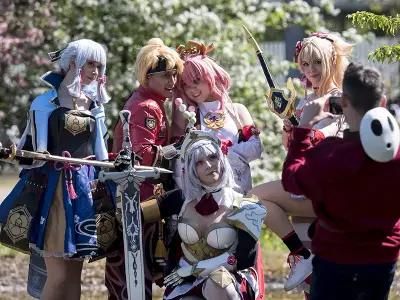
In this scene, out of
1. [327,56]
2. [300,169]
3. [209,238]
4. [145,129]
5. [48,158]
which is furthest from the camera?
[145,129]

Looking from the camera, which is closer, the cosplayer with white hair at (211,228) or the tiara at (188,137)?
the cosplayer with white hair at (211,228)

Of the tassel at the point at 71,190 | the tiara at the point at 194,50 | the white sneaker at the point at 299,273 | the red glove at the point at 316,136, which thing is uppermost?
the tiara at the point at 194,50

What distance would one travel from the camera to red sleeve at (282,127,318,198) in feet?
14.7

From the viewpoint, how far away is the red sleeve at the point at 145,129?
6094 millimetres

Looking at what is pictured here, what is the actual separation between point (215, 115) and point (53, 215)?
1.09m

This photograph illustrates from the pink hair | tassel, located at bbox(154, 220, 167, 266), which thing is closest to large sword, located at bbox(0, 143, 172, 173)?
tassel, located at bbox(154, 220, 167, 266)

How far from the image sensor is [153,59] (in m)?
6.24

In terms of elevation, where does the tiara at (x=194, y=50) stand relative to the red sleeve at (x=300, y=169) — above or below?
below

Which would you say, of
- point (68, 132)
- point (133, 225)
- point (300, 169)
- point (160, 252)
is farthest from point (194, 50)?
point (300, 169)

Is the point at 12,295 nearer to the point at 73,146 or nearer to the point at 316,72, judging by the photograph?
the point at 73,146

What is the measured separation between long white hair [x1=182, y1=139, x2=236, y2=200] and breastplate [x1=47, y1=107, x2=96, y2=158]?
0.64 meters

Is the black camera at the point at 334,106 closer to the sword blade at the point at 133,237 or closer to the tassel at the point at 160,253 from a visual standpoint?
the sword blade at the point at 133,237

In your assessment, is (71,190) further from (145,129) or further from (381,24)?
(381,24)

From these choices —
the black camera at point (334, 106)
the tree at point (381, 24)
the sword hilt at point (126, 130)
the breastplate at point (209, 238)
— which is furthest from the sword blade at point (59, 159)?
the tree at point (381, 24)
